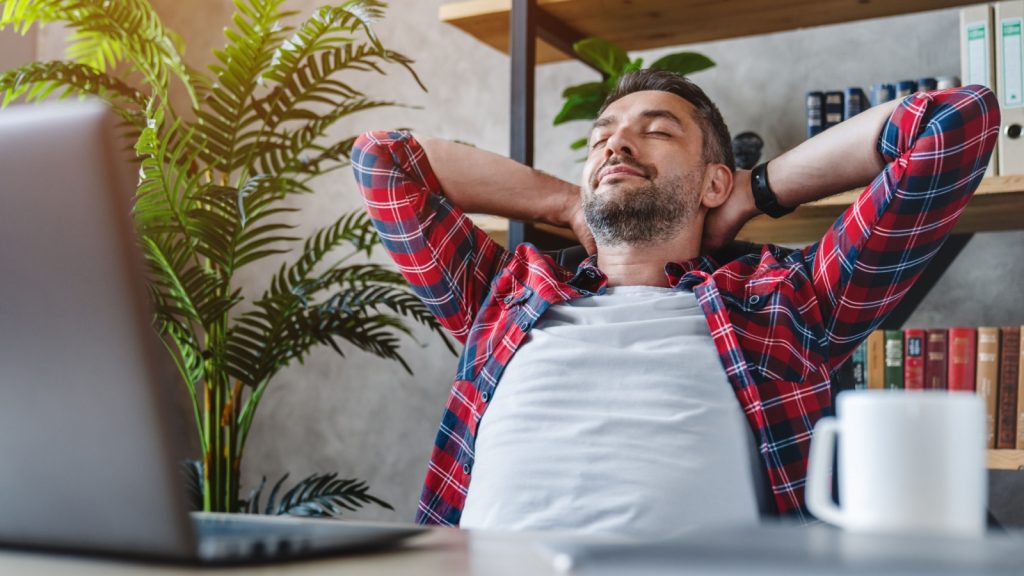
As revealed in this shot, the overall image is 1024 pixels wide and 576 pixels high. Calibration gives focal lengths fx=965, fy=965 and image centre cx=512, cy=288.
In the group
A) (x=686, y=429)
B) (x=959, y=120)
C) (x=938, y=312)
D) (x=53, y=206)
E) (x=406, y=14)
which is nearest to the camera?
(x=53, y=206)

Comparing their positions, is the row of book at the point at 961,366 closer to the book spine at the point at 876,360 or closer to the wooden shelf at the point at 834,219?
the book spine at the point at 876,360

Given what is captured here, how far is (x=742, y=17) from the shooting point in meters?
2.17

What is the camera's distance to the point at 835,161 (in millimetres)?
1522

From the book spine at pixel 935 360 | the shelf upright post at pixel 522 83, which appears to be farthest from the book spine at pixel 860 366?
the shelf upright post at pixel 522 83

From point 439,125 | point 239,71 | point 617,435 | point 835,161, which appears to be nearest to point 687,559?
point 617,435

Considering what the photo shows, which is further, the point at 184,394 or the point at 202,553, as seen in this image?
the point at 184,394

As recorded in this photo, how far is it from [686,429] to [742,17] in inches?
48.3

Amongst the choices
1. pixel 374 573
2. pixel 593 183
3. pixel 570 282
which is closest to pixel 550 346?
pixel 570 282

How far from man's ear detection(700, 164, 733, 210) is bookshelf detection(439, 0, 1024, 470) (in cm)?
27

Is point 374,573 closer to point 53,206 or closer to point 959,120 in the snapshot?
point 53,206

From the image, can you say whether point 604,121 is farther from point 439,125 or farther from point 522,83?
point 439,125

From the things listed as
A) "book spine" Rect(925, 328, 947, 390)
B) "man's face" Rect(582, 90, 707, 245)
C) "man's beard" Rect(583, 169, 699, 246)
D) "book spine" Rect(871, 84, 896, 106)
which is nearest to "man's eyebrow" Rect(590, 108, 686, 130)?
"man's face" Rect(582, 90, 707, 245)

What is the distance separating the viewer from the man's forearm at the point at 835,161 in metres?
1.50

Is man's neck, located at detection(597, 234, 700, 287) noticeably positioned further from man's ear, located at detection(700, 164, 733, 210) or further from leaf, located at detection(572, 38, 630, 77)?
leaf, located at detection(572, 38, 630, 77)
